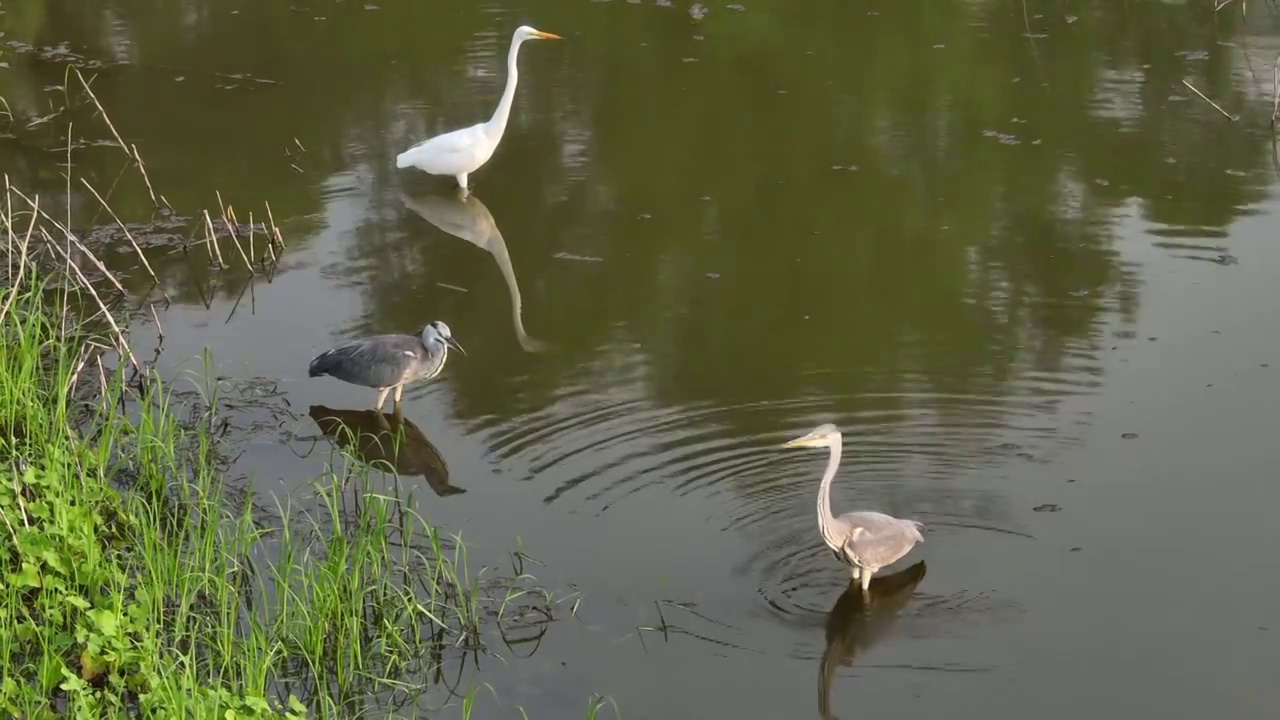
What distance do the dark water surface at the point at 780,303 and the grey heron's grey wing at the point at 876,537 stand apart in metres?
0.24

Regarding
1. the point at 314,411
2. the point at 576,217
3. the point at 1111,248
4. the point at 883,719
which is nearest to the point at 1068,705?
the point at 883,719

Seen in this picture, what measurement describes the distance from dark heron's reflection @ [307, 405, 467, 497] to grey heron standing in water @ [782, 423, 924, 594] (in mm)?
1964

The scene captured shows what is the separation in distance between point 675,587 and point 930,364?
8.48 ft

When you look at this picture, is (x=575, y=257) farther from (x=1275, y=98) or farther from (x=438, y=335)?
(x=1275, y=98)

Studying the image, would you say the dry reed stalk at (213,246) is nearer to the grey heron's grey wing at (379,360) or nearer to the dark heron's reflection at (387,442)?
the dark heron's reflection at (387,442)

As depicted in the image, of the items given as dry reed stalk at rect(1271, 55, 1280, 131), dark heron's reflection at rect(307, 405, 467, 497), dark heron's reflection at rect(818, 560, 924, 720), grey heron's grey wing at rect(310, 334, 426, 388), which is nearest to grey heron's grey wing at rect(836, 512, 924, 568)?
dark heron's reflection at rect(818, 560, 924, 720)

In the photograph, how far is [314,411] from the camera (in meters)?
7.96

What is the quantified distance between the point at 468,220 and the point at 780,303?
282 cm

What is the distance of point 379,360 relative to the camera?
7684 mm

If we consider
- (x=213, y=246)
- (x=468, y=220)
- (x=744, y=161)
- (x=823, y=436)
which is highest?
(x=823, y=436)

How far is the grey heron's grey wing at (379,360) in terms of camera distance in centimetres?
766

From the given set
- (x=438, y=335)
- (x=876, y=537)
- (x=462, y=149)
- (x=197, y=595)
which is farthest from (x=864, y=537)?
(x=462, y=149)

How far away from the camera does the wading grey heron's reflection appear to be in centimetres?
992

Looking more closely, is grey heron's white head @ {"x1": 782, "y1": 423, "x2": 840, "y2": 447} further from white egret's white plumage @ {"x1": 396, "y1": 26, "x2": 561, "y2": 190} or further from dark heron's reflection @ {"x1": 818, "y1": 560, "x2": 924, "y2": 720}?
white egret's white plumage @ {"x1": 396, "y1": 26, "x2": 561, "y2": 190}
